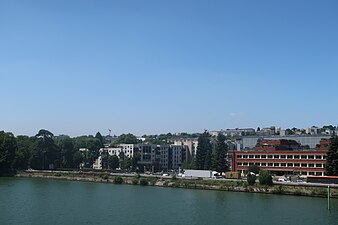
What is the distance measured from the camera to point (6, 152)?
97875mm

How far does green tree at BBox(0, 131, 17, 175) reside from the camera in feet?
319

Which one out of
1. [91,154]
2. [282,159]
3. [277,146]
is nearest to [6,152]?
[91,154]

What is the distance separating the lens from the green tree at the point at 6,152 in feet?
319

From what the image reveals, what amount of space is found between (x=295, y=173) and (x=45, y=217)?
198 feet

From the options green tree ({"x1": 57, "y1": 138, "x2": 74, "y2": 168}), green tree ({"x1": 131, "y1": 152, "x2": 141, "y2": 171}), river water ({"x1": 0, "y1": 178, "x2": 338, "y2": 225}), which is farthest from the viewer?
green tree ({"x1": 131, "y1": 152, "x2": 141, "y2": 171})

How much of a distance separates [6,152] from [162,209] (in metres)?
64.8

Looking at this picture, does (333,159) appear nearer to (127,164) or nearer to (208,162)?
(208,162)

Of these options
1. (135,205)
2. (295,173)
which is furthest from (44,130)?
(135,205)

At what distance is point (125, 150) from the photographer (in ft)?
470

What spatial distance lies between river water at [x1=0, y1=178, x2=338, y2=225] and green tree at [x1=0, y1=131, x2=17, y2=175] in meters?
41.9

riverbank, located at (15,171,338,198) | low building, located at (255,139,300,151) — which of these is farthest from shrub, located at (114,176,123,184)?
low building, located at (255,139,300,151)

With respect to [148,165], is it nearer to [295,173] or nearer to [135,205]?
[295,173]

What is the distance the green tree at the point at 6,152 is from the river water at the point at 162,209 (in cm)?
4192

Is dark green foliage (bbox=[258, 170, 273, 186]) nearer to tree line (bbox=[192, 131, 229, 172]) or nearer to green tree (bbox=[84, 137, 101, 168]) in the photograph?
tree line (bbox=[192, 131, 229, 172])
